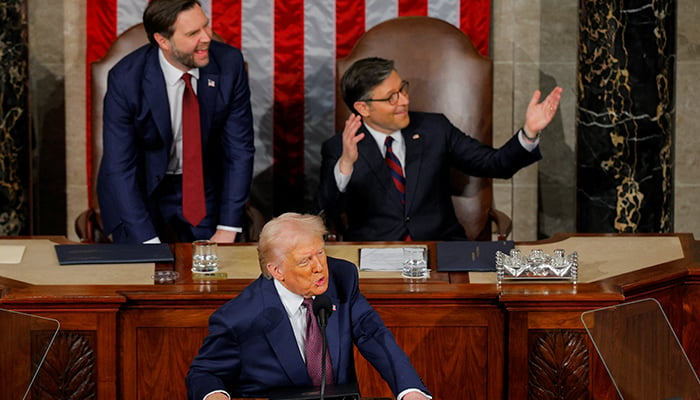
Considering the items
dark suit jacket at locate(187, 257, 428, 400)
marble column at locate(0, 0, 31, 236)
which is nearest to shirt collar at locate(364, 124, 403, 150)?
marble column at locate(0, 0, 31, 236)

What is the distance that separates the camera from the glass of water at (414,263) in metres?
3.92

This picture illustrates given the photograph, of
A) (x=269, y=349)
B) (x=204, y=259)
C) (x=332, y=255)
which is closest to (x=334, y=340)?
(x=269, y=349)

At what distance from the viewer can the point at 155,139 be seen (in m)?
4.98

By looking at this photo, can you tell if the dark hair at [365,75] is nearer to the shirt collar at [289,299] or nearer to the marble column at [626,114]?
the marble column at [626,114]

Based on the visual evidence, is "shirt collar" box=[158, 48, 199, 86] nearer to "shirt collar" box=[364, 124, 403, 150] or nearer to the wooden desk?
"shirt collar" box=[364, 124, 403, 150]

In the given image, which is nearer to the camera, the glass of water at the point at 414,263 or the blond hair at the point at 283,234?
the blond hair at the point at 283,234

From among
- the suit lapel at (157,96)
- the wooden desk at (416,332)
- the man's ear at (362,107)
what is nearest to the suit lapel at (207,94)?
the suit lapel at (157,96)

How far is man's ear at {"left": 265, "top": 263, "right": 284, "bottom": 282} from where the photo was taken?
3.06 metres

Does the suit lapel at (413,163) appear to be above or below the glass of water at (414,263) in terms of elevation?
above

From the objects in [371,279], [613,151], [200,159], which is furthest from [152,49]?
[613,151]

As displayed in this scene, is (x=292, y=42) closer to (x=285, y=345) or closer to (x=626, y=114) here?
(x=626, y=114)

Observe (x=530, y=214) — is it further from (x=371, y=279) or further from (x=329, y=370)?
(x=329, y=370)

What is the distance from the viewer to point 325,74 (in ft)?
19.7

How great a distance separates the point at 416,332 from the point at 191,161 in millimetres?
1652
